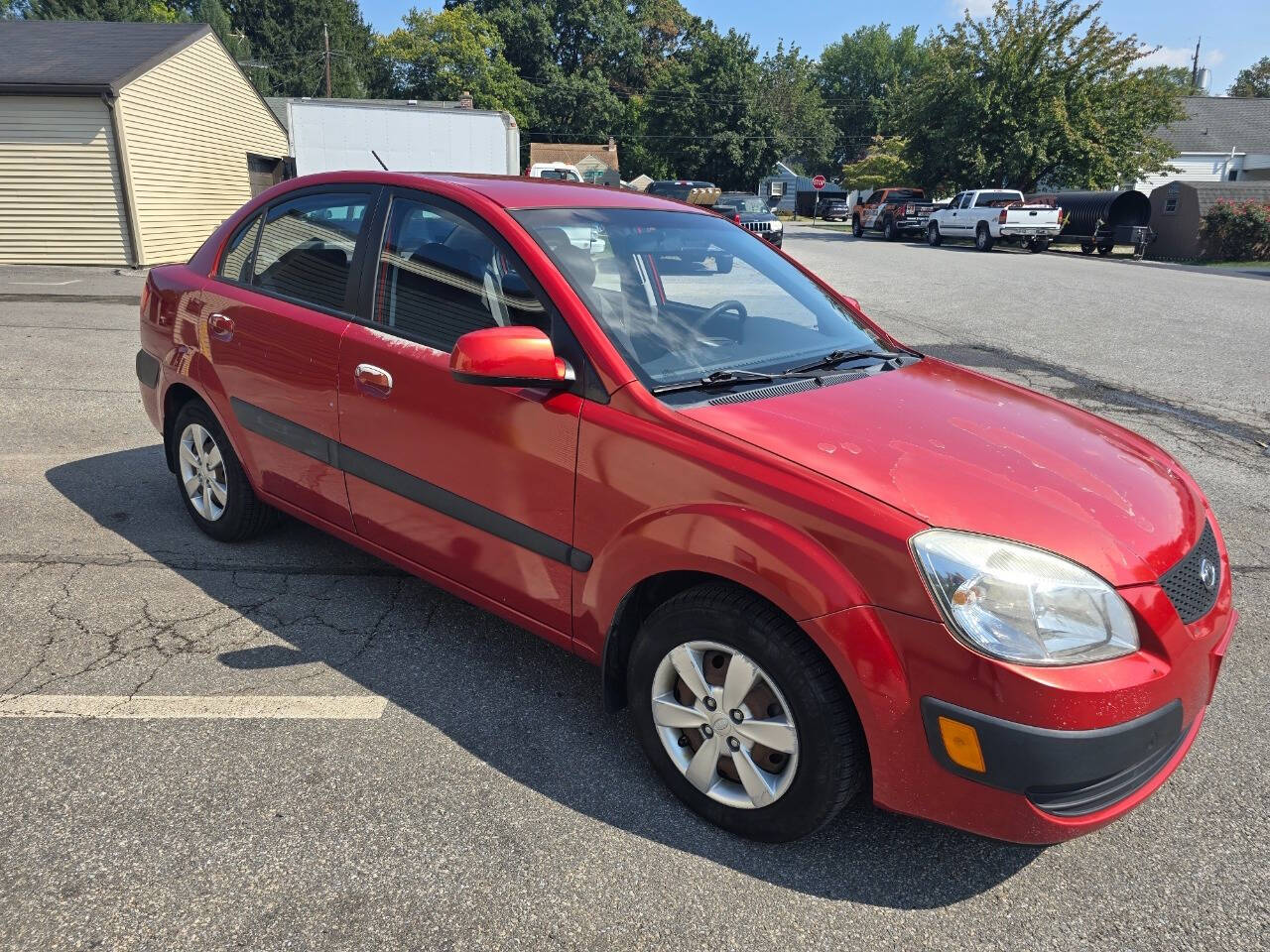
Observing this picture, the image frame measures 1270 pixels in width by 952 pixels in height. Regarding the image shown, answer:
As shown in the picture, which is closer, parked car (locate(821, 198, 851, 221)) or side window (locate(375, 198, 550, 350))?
side window (locate(375, 198, 550, 350))

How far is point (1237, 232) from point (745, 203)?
1423cm

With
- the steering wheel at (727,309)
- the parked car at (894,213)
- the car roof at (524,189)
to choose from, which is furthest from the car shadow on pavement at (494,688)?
the parked car at (894,213)

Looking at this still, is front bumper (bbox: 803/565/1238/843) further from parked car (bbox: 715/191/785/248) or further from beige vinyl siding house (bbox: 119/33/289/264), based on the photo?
parked car (bbox: 715/191/785/248)

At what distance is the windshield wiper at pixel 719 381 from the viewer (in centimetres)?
261

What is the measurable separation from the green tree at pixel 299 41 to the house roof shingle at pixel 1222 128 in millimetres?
54215

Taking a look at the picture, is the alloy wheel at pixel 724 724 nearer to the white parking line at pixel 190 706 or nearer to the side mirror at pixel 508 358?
the side mirror at pixel 508 358

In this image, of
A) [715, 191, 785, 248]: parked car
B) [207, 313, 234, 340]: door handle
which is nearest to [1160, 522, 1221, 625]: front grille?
[207, 313, 234, 340]: door handle

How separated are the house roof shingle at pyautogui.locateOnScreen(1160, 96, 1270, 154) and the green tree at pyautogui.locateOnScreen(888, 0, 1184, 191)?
61.7 ft

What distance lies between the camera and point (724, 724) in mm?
2406

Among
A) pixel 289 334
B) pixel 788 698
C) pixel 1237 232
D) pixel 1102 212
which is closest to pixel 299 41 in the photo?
pixel 1102 212

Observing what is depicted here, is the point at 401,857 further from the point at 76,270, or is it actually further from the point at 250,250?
the point at 76,270

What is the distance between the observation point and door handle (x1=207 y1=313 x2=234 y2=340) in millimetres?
3854

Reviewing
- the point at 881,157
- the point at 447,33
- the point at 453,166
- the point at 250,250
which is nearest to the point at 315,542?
the point at 250,250

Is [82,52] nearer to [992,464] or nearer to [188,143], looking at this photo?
[188,143]
